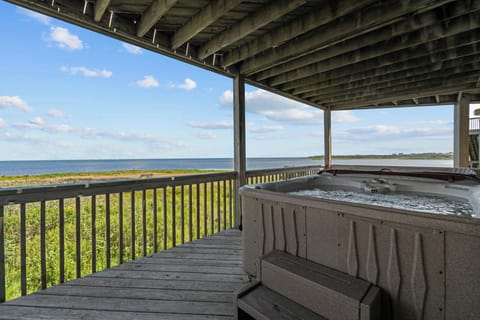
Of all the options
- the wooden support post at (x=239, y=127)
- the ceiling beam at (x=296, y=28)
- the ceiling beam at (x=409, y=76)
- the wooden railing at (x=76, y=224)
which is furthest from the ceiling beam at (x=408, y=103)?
the ceiling beam at (x=296, y=28)

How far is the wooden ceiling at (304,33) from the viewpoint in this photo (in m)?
2.11

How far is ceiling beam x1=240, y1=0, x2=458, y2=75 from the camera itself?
82.4 inches

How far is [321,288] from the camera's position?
1.29m

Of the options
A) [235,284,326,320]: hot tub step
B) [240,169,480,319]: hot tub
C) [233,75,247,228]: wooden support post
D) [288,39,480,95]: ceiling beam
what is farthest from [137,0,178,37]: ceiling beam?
[288,39,480,95]: ceiling beam

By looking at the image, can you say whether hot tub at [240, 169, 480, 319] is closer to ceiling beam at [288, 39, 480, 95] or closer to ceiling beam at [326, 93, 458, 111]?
ceiling beam at [288, 39, 480, 95]

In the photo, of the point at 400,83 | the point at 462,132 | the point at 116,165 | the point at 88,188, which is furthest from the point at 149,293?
the point at 116,165

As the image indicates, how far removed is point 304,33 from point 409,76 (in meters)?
2.40

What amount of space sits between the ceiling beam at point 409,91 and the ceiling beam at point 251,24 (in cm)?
318

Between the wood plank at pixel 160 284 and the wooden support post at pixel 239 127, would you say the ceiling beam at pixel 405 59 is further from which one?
the wood plank at pixel 160 284

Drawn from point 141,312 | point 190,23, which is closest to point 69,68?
point 190,23

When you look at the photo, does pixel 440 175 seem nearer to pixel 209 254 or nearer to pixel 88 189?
pixel 209 254

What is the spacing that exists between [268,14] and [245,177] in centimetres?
219

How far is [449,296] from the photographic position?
1065mm

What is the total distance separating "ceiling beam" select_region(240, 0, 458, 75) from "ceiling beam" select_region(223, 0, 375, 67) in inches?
9.4
